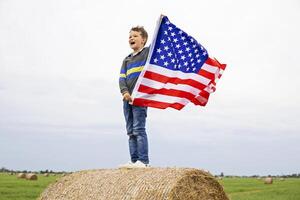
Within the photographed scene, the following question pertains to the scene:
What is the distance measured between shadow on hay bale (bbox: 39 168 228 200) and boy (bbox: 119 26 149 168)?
1.39ft

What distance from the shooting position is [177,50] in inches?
268

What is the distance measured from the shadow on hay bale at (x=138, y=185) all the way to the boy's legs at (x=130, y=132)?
35 centimetres

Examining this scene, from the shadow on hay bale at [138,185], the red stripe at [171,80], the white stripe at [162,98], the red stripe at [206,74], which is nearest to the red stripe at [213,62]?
the red stripe at [206,74]

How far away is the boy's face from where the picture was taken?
634 centimetres

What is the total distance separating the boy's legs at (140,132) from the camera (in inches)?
241

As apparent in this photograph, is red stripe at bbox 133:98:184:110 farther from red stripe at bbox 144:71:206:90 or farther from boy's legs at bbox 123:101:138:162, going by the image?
red stripe at bbox 144:71:206:90

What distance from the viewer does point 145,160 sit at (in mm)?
6156

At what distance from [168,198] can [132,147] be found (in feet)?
3.93

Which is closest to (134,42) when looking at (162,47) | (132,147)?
(162,47)

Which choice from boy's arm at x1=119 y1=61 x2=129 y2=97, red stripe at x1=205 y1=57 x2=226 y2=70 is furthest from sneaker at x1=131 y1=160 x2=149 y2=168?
red stripe at x1=205 y1=57 x2=226 y2=70

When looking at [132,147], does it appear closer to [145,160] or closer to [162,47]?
[145,160]

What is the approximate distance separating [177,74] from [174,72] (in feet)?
0.18

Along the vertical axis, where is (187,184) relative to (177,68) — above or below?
below

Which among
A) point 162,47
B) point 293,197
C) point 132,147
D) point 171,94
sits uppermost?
point 162,47
